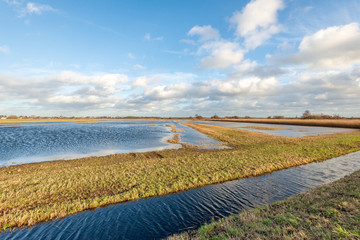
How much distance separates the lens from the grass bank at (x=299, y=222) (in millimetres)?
6102

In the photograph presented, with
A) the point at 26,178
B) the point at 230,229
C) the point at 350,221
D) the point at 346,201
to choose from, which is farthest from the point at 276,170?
the point at 26,178

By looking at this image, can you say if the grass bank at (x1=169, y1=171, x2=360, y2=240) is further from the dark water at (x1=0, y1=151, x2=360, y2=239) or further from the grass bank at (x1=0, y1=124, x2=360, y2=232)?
the grass bank at (x1=0, y1=124, x2=360, y2=232)

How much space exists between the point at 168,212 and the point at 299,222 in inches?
267

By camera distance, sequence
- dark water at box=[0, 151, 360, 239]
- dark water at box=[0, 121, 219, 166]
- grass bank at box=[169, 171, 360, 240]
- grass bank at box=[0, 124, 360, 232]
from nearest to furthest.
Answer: grass bank at box=[169, 171, 360, 240], dark water at box=[0, 151, 360, 239], grass bank at box=[0, 124, 360, 232], dark water at box=[0, 121, 219, 166]

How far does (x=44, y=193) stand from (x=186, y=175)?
11079 mm

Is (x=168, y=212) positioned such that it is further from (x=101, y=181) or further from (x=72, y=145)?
(x=72, y=145)

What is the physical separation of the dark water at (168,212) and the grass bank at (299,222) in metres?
1.60

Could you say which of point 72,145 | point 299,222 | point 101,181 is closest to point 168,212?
point 299,222

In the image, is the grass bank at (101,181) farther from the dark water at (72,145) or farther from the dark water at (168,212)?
the dark water at (72,145)

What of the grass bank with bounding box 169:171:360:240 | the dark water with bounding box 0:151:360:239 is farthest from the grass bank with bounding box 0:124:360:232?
the grass bank with bounding box 169:171:360:240

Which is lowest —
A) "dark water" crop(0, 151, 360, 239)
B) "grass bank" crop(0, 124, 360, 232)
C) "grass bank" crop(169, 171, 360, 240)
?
"dark water" crop(0, 151, 360, 239)

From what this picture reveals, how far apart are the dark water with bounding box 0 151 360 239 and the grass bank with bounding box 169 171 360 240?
5.24 ft

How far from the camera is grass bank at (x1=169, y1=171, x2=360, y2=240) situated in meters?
6.10

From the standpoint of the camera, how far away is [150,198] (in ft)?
38.4
